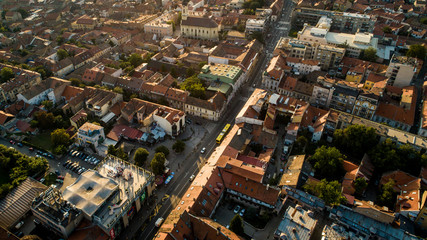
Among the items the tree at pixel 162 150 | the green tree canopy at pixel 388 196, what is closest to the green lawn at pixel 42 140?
the tree at pixel 162 150

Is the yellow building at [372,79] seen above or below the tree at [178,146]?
above

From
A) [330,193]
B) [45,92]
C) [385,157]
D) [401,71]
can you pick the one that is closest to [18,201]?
[45,92]

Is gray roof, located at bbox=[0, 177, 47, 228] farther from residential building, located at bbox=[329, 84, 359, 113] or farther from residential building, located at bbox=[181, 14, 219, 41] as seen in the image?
residential building, located at bbox=[181, 14, 219, 41]

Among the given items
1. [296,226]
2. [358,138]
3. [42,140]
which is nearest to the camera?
[296,226]

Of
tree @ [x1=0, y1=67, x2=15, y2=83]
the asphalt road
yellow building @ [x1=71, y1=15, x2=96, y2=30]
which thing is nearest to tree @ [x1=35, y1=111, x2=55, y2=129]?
tree @ [x1=0, y1=67, x2=15, y2=83]

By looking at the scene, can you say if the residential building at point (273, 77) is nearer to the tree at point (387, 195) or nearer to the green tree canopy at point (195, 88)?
the green tree canopy at point (195, 88)

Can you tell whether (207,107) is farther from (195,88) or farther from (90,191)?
(90,191)
